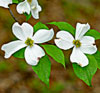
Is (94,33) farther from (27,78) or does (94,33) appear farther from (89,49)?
(27,78)

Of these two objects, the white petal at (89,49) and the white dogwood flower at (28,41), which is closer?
the white dogwood flower at (28,41)

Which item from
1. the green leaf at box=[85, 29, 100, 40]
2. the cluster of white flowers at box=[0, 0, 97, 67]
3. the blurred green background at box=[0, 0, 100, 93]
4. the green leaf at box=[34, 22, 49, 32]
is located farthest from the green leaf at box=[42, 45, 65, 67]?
the blurred green background at box=[0, 0, 100, 93]

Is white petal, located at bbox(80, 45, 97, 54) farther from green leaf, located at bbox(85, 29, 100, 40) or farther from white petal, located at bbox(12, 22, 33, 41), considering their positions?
white petal, located at bbox(12, 22, 33, 41)

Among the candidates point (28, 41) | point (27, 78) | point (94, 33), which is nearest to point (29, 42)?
point (28, 41)

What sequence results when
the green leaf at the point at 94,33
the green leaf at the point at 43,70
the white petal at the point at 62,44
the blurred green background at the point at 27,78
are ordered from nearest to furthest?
the green leaf at the point at 43,70, the white petal at the point at 62,44, the green leaf at the point at 94,33, the blurred green background at the point at 27,78

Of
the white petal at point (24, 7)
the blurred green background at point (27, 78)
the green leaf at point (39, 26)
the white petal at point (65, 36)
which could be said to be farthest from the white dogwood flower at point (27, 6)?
the blurred green background at point (27, 78)

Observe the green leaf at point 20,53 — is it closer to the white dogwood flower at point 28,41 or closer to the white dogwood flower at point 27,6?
the white dogwood flower at point 28,41
